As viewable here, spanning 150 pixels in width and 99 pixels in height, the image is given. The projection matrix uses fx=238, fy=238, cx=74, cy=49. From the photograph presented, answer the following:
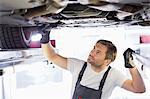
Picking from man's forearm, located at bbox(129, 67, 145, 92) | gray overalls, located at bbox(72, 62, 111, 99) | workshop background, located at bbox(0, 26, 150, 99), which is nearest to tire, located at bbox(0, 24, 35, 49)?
gray overalls, located at bbox(72, 62, 111, 99)

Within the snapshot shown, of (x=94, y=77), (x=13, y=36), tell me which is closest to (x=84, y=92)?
(x=94, y=77)

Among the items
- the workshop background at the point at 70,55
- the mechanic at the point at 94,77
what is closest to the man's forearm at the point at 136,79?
the mechanic at the point at 94,77

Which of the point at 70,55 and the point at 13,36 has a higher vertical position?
the point at 13,36

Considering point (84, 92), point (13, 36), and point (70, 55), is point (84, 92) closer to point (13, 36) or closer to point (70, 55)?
point (13, 36)

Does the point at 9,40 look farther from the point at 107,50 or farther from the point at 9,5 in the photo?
the point at 107,50

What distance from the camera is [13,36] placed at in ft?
6.72

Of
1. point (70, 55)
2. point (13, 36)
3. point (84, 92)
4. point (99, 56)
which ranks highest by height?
point (13, 36)

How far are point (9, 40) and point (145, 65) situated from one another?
7.69ft

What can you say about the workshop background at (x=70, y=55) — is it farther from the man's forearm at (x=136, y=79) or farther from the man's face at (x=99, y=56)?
the man's forearm at (x=136, y=79)

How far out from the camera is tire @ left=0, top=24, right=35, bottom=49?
6.38 feet

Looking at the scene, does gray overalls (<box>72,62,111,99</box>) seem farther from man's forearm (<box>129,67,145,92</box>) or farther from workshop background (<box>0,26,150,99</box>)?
workshop background (<box>0,26,150,99</box>)

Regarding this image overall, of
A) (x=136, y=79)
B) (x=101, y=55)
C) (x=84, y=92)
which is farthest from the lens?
(x=101, y=55)

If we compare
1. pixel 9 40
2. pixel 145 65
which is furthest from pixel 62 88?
pixel 9 40

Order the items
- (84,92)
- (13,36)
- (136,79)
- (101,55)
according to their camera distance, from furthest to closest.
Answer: (101,55), (84,92), (136,79), (13,36)
